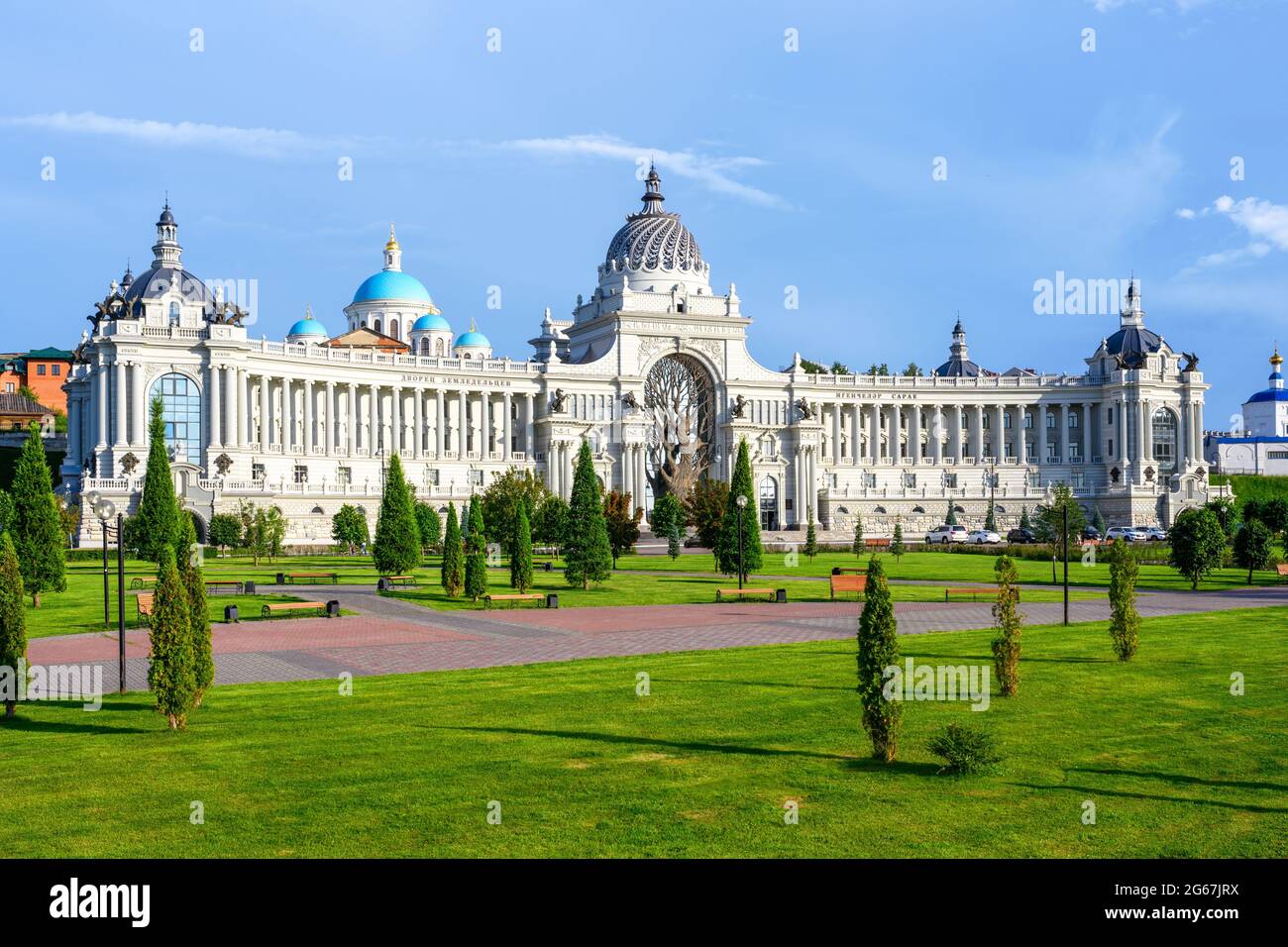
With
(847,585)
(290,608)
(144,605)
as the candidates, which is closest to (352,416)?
(290,608)

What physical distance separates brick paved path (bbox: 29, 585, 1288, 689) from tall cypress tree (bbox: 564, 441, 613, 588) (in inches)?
270

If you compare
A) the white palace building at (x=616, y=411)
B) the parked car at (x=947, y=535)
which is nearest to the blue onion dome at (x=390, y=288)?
the white palace building at (x=616, y=411)

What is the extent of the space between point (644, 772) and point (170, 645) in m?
7.69

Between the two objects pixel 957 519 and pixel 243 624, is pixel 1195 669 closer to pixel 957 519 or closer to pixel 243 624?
pixel 243 624

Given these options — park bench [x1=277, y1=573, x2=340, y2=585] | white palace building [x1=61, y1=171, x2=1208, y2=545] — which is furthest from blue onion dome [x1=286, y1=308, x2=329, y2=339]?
park bench [x1=277, y1=573, x2=340, y2=585]

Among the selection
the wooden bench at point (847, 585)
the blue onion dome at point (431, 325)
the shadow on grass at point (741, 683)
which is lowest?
the shadow on grass at point (741, 683)

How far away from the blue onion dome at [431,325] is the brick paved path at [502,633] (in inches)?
3240

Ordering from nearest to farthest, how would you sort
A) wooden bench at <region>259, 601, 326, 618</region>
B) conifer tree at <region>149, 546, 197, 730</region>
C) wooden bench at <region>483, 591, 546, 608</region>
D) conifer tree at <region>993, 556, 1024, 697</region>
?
1. conifer tree at <region>149, 546, 197, 730</region>
2. conifer tree at <region>993, 556, 1024, 697</region>
3. wooden bench at <region>259, 601, 326, 618</region>
4. wooden bench at <region>483, 591, 546, 608</region>

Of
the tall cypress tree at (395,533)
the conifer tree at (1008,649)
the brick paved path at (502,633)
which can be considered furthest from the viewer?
the tall cypress tree at (395,533)

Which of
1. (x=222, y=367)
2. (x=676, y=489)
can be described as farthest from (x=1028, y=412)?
(x=222, y=367)

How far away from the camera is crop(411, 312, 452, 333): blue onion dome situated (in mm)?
125250

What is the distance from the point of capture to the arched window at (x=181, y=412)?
87.7 meters

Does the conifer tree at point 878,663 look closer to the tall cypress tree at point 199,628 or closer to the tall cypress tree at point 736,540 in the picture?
the tall cypress tree at point 199,628

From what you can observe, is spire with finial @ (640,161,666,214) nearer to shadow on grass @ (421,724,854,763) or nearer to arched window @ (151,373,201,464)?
arched window @ (151,373,201,464)
